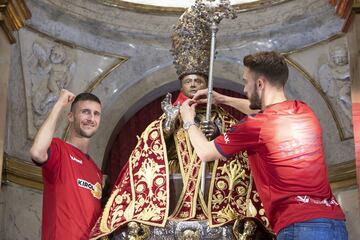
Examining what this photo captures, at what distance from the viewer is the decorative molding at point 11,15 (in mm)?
4484

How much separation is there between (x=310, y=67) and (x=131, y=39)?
5.87 feet

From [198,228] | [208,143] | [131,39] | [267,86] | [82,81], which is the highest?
[131,39]

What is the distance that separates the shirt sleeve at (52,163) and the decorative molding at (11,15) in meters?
0.79

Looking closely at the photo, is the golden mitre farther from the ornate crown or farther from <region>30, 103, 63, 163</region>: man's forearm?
<region>30, 103, 63, 163</region>: man's forearm

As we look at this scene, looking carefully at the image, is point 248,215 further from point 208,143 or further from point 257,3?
point 257,3

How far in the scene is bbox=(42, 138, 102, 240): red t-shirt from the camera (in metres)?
4.18

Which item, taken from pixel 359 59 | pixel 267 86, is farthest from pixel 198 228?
pixel 359 59

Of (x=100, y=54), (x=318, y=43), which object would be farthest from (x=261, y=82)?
(x=100, y=54)

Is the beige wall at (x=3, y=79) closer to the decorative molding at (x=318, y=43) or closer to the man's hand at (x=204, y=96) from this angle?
the man's hand at (x=204, y=96)

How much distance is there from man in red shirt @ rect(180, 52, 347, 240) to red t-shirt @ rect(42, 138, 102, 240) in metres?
0.91

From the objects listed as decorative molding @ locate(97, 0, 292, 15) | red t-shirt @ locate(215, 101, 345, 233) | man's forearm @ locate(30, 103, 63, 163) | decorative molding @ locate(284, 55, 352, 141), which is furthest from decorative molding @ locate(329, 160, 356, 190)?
man's forearm @ locate(30, 103, 63, 163)

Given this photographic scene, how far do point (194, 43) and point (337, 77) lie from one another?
8.03 feet

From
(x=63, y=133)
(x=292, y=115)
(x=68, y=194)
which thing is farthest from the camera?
(x=63, y=133)

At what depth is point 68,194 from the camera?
168 inches
